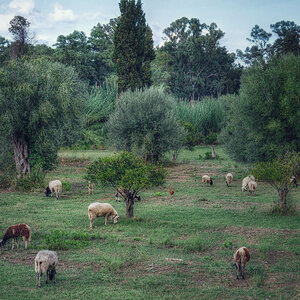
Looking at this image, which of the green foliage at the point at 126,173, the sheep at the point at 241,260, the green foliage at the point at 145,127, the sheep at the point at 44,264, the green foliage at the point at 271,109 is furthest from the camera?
the green foliage at the point at 145,127

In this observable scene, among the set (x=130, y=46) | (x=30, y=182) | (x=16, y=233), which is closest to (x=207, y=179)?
(x=30, y=182)

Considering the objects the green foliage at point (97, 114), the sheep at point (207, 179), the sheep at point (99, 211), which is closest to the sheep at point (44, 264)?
the sheep at point (99, 211)

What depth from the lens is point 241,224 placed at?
1702cm

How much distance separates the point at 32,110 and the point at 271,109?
14821 millimetres

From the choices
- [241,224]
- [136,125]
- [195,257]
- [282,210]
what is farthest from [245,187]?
[195,257]

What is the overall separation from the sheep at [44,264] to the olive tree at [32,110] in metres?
15.7

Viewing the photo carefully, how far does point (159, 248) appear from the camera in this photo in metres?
13.7

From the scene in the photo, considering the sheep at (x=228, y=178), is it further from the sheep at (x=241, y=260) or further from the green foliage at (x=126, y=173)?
the sheep at (x=241, y=260)

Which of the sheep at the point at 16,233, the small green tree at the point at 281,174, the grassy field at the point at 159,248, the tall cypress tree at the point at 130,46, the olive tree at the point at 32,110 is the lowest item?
the grassy field at the point at 159,248

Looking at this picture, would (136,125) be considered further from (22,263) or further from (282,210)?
(22,263)

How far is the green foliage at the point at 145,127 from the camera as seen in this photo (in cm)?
3419

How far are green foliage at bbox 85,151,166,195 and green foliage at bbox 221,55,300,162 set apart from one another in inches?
468

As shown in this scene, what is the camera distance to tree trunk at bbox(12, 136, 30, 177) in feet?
87.4

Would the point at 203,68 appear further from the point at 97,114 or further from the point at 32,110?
the point at 32,110
